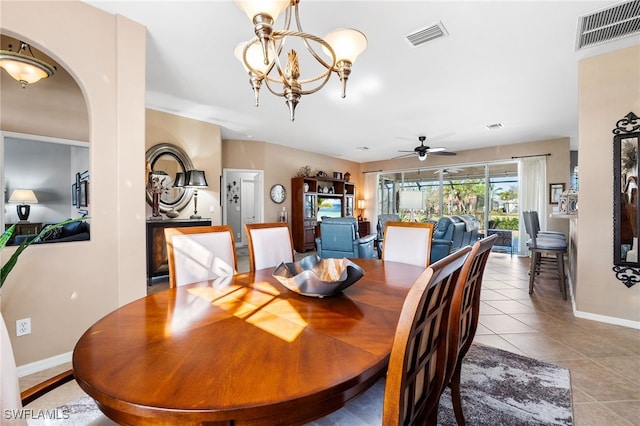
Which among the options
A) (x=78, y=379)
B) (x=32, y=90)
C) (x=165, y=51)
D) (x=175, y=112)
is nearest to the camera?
(x=78, y=379)

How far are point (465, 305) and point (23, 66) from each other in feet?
11.1

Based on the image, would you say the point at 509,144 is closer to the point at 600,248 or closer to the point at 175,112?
the point at 600,248

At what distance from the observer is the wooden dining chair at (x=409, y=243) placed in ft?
7.22

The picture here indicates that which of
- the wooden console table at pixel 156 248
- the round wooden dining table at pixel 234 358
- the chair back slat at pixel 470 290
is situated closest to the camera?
the round wooden dining table at pixel 234 358

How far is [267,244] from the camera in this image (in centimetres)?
221

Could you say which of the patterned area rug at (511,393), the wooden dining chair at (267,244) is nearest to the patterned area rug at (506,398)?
the patterned area rug at (511,393)

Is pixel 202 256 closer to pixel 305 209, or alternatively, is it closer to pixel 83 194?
pixel 83 194

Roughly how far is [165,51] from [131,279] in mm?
2176

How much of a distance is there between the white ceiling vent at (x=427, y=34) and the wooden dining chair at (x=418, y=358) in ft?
7.33

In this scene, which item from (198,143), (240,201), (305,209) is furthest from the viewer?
(240,201)

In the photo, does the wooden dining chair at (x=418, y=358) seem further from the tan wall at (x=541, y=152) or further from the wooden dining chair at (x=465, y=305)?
the tan wall at (x=541, y=152)

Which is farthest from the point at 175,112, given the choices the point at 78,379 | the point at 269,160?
the point at 78,379

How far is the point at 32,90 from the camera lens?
2521 millimetres

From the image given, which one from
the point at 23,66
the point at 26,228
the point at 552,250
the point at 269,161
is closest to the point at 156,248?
the point at 26,228
